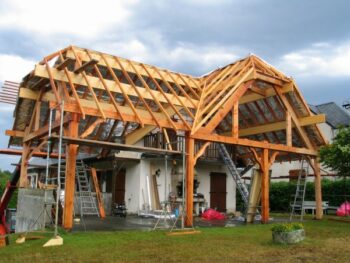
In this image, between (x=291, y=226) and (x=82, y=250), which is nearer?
(x=82, y=250)

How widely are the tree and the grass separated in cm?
404

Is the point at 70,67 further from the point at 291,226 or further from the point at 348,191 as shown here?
the point at 348,191

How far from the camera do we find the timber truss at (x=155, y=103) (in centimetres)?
1241

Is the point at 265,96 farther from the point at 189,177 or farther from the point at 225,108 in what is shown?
the point at 189,177

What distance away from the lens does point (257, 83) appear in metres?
17.4

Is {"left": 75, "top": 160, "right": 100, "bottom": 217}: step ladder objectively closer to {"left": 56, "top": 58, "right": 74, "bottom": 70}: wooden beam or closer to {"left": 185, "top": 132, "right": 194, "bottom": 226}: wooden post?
{"left": 185, "top": 132, "right": 194, "bottom": 226}: wooden post

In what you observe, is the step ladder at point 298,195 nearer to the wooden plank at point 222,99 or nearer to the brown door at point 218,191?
the brown door at point 218,191

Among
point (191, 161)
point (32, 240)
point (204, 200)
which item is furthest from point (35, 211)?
point (204, 200)

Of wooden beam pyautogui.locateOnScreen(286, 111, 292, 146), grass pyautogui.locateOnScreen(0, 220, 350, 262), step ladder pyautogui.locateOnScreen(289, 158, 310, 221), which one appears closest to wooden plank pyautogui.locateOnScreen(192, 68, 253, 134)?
wooden beam pyautogui.locateOnScreen(286, 111, 292, 146)

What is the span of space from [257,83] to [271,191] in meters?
11.7

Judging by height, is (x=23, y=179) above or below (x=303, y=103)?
below

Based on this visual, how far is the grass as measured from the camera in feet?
25.4

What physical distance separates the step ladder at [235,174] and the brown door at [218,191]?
1.75 meters

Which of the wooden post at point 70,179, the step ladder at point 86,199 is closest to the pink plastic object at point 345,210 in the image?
the step ladder at point 86,199
